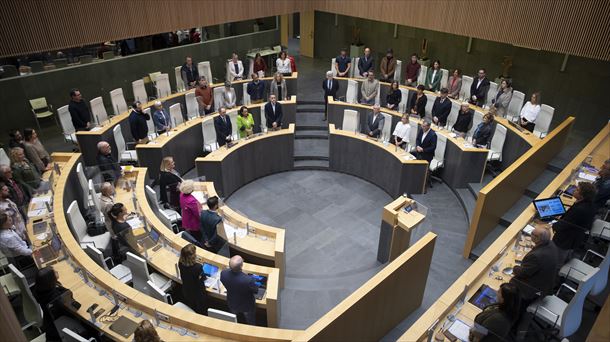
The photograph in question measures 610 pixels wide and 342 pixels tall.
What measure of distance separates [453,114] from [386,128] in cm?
172

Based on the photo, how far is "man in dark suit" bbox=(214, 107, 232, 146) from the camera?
9487 millimetres

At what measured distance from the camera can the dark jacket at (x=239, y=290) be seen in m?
4.90

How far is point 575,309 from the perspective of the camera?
4.64 meters

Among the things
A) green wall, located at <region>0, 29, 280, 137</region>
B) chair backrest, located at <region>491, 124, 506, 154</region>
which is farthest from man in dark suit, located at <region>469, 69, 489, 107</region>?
green wall, located at <region>0, 29, 280, 137</region>

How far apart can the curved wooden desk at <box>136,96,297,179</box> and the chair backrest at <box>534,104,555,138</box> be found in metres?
5.66

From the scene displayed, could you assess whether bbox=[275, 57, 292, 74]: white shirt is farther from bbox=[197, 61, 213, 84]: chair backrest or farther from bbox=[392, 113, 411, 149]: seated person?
bbox=[392, 113, 411, 149]: seated person

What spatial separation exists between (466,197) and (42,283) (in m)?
7.51

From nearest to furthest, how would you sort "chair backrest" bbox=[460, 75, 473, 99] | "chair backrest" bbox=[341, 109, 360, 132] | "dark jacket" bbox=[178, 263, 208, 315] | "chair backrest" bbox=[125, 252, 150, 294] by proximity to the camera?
"dark jacket" bbox=[178, 263, 208, 315]
"chair backrest" bbox=[125, 252, 150, 294]
"chair backrest" bbox=[341, 109, 360, 132]
"chair backrest" bbox=[460, 75, 473, 99]

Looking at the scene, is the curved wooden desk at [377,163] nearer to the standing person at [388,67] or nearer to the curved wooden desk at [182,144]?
the curved wooden desk at [182,144]

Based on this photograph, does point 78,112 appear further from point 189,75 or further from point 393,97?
point 393,97

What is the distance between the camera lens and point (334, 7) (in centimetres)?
1397

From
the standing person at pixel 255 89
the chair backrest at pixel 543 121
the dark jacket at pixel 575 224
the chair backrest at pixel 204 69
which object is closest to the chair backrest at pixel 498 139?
the chair backrest at pixel 543 121

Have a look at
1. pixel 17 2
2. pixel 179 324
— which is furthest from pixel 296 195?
pixel 17 2

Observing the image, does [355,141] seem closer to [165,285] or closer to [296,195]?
[296,195]
